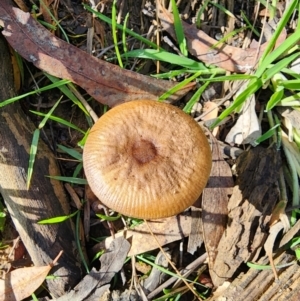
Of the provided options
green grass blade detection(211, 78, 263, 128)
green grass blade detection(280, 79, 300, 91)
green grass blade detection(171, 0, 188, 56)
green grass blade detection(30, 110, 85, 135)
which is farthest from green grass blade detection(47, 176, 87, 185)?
green grass blade detection(280, 79, 300, 91)

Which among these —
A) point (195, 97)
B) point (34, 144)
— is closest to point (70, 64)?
point (34, 144)

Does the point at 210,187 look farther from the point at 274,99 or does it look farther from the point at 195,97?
the point at 274,99

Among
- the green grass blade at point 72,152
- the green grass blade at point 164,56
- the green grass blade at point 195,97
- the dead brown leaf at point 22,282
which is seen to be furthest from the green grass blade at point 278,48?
the dead brown leaf at point 22,282

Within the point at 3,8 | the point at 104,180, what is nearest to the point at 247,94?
the point at 104,180

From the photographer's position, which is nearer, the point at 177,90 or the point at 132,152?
the point at 132,152

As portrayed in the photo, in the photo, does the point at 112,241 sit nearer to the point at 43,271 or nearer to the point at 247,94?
the point at 43,271

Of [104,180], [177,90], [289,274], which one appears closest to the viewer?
[104,180]

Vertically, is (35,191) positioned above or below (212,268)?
above
